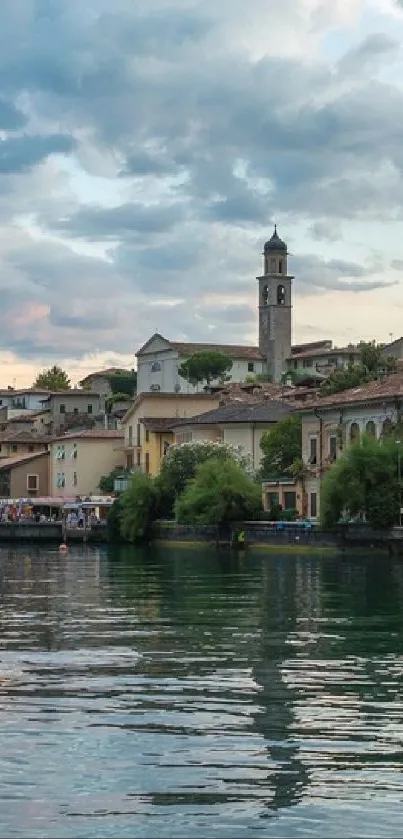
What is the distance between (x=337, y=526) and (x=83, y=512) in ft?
141

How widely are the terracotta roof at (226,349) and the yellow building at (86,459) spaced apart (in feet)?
117

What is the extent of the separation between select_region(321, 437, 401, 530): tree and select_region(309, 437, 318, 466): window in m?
16.9

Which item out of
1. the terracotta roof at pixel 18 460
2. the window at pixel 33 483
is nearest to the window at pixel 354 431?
the terracotta roof at pixel 18 460

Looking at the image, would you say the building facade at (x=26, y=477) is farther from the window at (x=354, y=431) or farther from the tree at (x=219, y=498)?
the window at (x=354, y=431)

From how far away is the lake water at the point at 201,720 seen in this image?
626 inches

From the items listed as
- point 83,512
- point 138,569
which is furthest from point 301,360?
point 138,569

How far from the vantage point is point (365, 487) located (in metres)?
77.1

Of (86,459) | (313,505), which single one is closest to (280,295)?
(86,459)

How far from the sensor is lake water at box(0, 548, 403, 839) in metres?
15.9

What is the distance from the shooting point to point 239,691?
23.5 metres

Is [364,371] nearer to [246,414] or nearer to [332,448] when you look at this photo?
[246,414]

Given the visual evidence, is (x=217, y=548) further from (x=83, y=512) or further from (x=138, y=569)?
(x=83, y=512)

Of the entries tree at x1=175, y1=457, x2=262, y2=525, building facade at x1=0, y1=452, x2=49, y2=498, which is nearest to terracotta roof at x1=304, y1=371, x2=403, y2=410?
tree at x1=175, y1=457, x2=262, y2=525

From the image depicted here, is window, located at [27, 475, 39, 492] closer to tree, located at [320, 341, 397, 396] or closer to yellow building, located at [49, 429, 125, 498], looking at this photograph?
yellow building, located at [49, 429, 125, 498]
